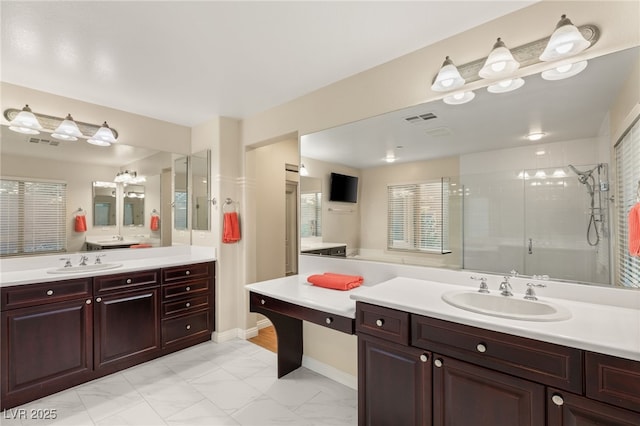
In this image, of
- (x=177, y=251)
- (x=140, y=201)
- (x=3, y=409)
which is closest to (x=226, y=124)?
(x=140, y=201)

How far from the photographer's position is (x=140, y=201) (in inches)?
130

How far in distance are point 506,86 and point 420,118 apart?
0.53m

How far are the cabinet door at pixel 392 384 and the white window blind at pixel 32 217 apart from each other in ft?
9.65

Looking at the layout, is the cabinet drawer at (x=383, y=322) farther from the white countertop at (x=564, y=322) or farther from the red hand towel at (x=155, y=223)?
the red hand towel at (x=155, y=223)

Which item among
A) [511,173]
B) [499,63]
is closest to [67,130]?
[499,63]

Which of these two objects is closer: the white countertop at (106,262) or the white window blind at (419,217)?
the white window blind at (419,217)

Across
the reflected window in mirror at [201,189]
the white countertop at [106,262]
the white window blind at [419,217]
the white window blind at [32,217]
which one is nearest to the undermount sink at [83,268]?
the white countertop at [106,262]

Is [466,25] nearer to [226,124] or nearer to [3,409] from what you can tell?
[226,124]

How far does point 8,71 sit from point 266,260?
292cm

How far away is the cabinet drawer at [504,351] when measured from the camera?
111cm

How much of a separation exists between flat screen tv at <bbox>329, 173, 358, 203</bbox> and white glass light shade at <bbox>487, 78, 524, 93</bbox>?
1104mm

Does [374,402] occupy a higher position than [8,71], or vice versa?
[8,71]

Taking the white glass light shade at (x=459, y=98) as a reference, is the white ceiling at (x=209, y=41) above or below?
above

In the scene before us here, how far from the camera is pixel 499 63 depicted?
62.4 inches
